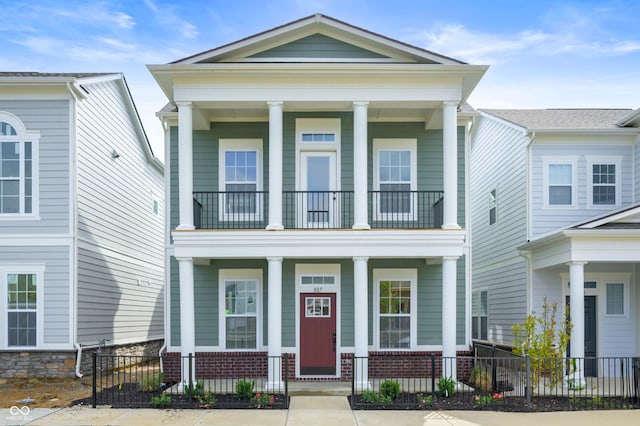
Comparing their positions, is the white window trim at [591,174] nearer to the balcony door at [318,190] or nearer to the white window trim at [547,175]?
the white window trim at [547,175]

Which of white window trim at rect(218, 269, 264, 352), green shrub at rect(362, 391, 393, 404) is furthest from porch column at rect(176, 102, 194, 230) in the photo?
green shrub at rect(362, 391, 393, 404)

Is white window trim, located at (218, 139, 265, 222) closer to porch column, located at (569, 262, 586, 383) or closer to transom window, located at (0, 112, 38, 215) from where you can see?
transom window, located at (0, 112, 38, 215)

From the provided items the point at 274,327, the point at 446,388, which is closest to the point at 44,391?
the point at 274,327

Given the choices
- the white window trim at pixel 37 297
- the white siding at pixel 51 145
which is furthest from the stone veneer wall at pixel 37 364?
the white siding at pixel 51 145

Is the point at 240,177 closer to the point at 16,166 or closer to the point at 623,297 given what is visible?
the point at 16,166

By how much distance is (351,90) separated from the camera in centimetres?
1467

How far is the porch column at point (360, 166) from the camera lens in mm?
14438

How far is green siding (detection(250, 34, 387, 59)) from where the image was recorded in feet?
50.2

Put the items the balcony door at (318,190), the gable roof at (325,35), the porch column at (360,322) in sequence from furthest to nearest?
the balcony door at (318,190) → the gable roof at (325,35) → the porch column at (360,322)

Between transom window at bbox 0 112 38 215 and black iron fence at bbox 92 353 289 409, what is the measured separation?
4.80 metres

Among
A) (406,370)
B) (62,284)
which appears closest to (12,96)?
(62,284)

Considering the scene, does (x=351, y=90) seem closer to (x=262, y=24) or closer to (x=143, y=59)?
(x=262, y=24)

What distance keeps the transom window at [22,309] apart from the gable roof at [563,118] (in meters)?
14.1

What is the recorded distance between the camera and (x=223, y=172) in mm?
16531
